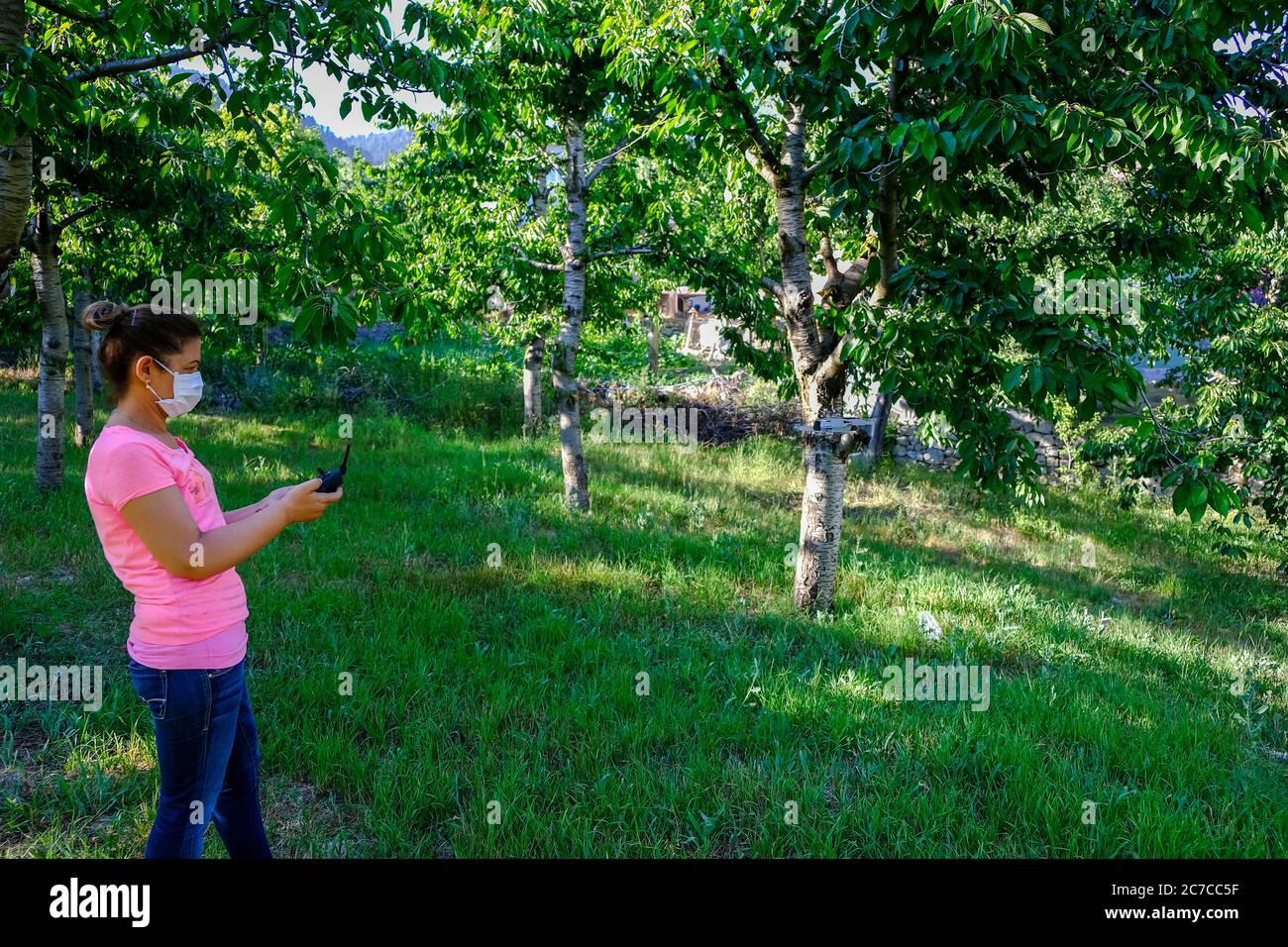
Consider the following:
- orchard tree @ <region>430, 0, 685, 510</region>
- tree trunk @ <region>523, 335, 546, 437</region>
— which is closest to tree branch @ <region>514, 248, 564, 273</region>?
orchard tree @ <region>430, 0, 685, 510</region>

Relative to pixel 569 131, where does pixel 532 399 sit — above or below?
below

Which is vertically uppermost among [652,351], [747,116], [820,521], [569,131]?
[569,131]

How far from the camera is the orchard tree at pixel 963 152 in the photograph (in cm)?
412

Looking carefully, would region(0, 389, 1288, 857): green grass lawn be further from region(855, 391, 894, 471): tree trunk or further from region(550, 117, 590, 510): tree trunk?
region(855, 391, 894, 471): tree trunk

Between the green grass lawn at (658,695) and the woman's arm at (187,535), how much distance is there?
71.8 inches

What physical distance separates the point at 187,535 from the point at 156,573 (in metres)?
0.19

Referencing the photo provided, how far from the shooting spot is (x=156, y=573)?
2.54m

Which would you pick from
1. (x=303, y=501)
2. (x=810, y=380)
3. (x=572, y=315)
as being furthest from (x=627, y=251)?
(x=303, y=501)

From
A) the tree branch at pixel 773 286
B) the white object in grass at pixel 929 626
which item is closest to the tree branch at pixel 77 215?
the tree branch at pixel 773 286

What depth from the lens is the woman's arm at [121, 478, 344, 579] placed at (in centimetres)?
246

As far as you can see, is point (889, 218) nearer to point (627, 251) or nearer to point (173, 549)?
point (627, 251)

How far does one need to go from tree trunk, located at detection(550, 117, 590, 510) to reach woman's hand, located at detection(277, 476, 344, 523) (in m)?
6.85

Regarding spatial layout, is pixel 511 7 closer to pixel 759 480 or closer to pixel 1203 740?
pixel 759 480

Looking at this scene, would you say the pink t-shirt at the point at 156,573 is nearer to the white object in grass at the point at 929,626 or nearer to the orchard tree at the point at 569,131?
the white object in grass at the point at 929,626
